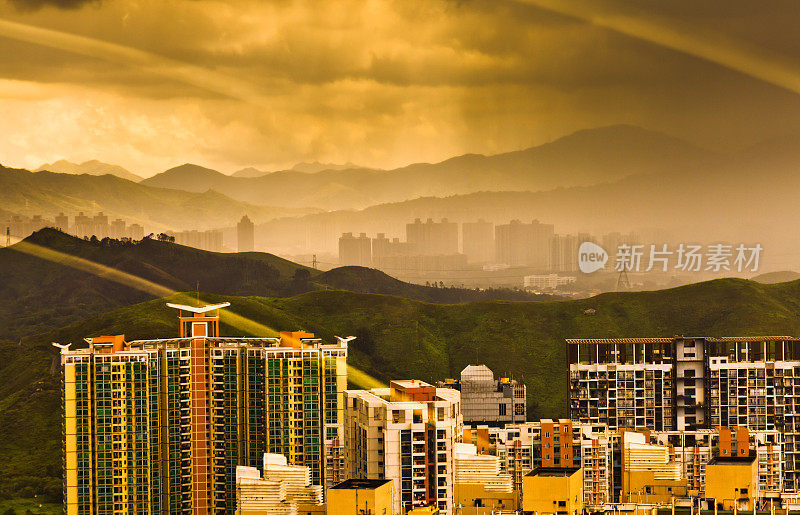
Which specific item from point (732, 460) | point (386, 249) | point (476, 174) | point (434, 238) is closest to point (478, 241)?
point (434, 238)

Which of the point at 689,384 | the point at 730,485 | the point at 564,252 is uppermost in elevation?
the point at 564,252

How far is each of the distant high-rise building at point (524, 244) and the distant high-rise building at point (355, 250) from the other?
3.89m

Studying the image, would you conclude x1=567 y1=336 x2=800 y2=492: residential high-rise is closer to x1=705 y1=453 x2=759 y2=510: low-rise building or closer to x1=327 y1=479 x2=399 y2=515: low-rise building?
x1=705 y1=453 x2=759 y2=510: low-rise building

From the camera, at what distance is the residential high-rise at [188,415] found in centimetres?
1659

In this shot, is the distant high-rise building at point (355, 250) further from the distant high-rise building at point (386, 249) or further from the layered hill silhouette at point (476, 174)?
the layered hill silhouette at point (476, 174)

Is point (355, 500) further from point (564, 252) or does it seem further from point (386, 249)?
point (386, 249)

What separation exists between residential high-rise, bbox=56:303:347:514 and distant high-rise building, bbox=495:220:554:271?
21.2 meters

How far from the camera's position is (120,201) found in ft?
128

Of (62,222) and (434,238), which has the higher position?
(62,222)

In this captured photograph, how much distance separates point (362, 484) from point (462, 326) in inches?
652

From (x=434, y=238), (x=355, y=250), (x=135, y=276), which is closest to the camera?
(x=135, y=276)

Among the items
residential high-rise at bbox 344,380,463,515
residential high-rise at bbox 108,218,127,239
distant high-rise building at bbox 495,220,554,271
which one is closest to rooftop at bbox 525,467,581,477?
residential high-rise at bbox 344,380,463,515

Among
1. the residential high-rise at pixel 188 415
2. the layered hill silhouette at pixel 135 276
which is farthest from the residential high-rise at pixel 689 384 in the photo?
the layered hill silhouette at pixel 135 276

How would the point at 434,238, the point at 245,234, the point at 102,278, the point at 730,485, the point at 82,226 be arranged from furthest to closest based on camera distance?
1. the point at 245,234
2. the point at 434,238
3. the point at 82,226
4. the point at 102,278
5. the point at 730,485
